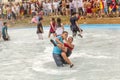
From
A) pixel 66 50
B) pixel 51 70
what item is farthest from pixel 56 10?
pixel 51 70

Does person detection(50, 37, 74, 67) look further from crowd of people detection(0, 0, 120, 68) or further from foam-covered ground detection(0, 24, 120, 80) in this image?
crowd of people detection(0, 0, 120, 68)

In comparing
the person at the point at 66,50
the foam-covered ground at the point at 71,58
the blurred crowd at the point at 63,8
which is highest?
the person at the point at 66,50

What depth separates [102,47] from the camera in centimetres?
1755

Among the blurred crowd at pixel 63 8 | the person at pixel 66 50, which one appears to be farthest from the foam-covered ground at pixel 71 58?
the blurred crowd at pixel 63 8

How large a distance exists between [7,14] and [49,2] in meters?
3.48

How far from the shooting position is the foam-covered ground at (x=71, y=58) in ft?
41.7

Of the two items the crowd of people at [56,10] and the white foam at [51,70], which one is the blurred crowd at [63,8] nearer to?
the crowd of people at [56,10]

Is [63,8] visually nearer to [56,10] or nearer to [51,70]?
[56,10]

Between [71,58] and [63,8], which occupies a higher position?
[71,58]

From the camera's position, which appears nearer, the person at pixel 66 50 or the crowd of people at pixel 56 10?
the person at pixel 66 50

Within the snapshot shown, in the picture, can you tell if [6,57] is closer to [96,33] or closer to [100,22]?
[96,33]

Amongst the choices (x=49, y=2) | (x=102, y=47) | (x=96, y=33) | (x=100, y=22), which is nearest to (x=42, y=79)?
(x=102, y=47)

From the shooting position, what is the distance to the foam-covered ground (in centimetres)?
1270

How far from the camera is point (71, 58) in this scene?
1541 cm
